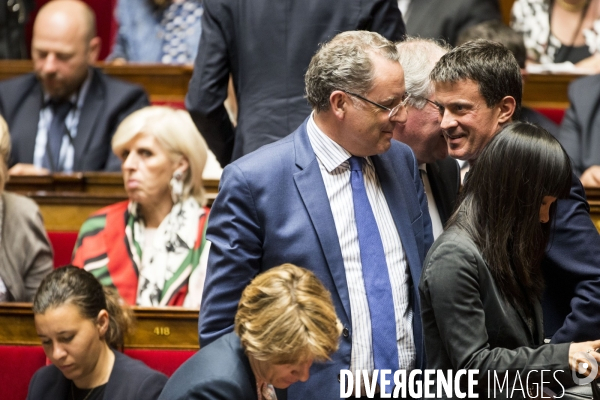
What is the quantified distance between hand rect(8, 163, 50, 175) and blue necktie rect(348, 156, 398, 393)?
5.69 ft

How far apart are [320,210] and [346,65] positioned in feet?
0.97

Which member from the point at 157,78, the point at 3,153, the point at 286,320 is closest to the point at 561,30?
the point at 157,78

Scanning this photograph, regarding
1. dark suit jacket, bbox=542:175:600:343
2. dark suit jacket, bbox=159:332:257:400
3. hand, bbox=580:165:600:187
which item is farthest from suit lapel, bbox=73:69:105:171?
dark suit jacket, bbox=542:175:600:343

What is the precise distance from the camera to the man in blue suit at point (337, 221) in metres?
1.84

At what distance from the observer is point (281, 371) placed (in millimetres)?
1610

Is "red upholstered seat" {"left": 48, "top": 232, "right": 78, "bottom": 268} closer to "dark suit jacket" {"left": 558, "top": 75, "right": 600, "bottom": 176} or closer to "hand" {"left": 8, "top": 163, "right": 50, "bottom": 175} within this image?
"hand" {"left": 8, "top": 163, "right": 50, "bottom": 175}

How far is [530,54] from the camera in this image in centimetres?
390

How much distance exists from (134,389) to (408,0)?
2092 millimetres

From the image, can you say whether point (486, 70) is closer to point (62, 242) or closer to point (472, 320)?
point (472, 320)

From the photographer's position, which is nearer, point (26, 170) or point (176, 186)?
point (176, 186)

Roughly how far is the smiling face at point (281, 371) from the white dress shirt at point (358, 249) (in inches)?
9.6

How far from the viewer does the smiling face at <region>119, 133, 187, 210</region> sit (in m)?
2.95

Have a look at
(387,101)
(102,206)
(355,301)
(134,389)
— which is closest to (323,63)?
(387,101)

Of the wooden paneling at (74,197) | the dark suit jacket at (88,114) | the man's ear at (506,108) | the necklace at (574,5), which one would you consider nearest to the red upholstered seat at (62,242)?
the wooden paneling at (74,197)
